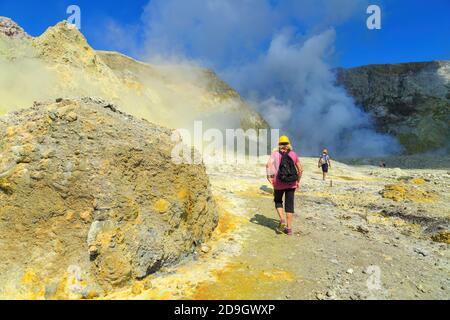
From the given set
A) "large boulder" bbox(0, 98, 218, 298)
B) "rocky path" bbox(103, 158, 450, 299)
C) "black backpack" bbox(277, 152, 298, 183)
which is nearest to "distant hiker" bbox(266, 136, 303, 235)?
"black backpack" bbox(277, 152, 298, 183)

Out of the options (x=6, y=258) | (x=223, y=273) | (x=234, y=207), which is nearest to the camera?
(x=6, y=258)

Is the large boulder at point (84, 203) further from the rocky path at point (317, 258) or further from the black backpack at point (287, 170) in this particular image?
the black backpack at point (287, 170)

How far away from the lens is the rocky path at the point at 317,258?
16.2 ft

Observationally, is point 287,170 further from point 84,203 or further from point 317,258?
point 84,203

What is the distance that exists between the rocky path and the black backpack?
3.82 feet

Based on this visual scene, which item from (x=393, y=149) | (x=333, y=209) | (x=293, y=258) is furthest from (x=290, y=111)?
(x=293, y=258)

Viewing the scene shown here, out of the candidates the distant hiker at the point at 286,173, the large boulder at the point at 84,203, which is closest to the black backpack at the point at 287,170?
the distant hiker at the point at 286,173

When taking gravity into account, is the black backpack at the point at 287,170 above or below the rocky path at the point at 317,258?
above

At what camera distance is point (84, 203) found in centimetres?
540

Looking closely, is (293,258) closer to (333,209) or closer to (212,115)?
(333,209)

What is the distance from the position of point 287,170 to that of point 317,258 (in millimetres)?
1842

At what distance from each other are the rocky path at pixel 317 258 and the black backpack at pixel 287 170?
1165mm

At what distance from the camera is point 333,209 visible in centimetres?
1084
